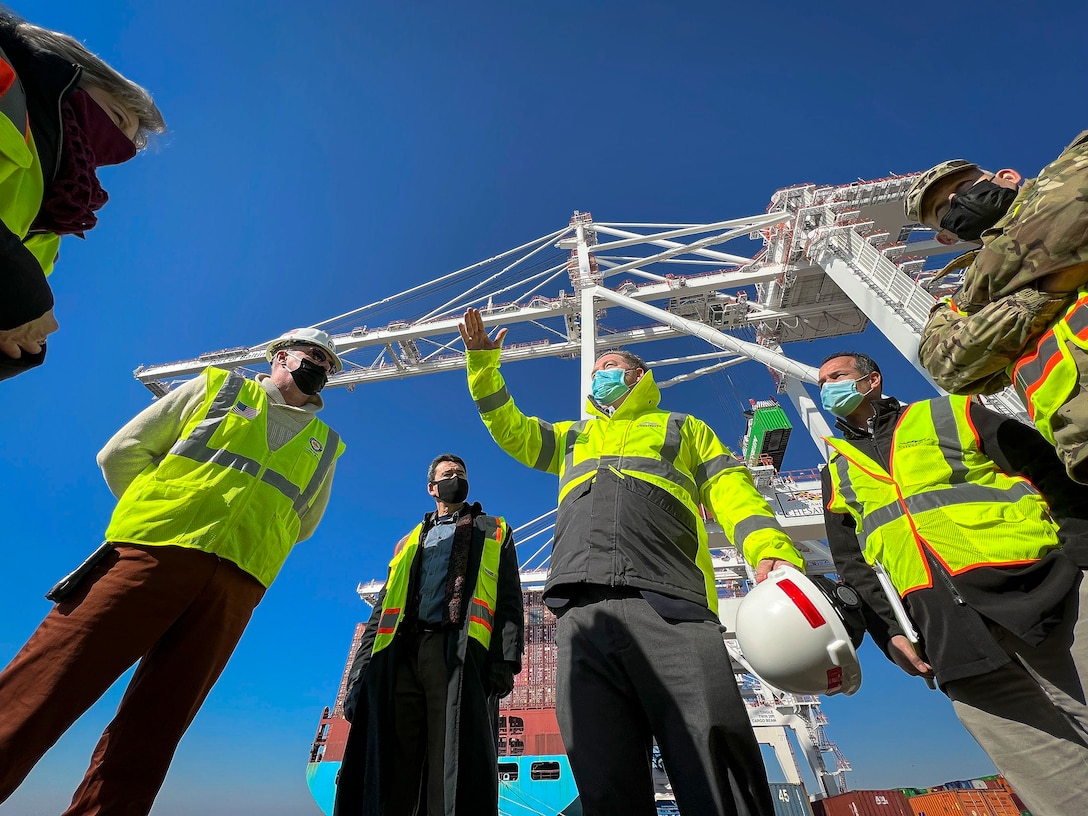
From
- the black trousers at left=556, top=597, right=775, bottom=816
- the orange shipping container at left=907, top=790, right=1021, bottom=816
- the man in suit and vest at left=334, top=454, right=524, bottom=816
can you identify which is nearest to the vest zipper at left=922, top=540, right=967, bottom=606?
the black trousers at left=556, top=597, right=775, bottom=816

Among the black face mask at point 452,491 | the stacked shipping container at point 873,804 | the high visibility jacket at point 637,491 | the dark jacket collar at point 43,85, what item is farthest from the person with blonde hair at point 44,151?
the stacked shipping container at point 873,804

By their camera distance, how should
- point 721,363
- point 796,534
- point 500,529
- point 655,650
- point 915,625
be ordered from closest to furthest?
point 655,650 → point 915,625 → point 500,529 → point 796,534 → point 721,363

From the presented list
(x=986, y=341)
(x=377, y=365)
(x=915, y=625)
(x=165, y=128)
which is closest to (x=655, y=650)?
(x=915, y=625)

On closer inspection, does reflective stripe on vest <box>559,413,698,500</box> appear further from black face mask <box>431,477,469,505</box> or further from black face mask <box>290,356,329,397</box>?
black face mask <box>290,356,329,397</box>

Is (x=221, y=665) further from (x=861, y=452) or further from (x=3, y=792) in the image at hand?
(x=861, y=452)

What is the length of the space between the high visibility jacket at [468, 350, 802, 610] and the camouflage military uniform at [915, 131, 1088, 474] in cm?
79

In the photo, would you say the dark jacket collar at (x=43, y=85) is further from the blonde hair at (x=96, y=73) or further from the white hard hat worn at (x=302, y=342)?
the white hard hat worn at (x=302, y=342)

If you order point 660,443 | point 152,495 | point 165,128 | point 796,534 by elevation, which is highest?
point 796,534

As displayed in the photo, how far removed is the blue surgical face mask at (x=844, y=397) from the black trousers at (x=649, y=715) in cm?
153

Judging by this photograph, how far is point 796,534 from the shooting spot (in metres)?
12.6

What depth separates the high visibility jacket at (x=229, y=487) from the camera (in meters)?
2.07

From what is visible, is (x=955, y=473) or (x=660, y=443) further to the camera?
(x=660, y=443)

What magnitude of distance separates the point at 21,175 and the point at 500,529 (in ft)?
8.55

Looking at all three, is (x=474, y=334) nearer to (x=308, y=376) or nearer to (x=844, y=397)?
(x=308, y=376)
